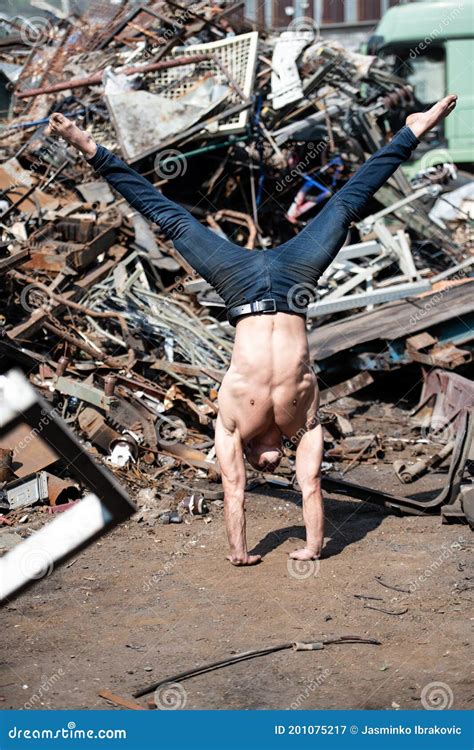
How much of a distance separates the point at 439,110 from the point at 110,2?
1067cm

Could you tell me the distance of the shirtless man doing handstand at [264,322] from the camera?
5.89m

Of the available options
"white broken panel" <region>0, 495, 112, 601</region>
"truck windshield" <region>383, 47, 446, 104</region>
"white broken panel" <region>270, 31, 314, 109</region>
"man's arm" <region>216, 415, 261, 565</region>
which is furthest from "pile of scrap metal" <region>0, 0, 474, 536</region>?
"white broken panel" <region>0, 495, 112, 601</region>

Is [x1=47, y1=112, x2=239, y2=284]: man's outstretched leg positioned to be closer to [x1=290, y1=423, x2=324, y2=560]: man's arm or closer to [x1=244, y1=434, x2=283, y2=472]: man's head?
[x1=244, y1=434, x2=283, y2=472]: man's head

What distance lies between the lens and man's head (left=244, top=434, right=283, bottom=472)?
609cm

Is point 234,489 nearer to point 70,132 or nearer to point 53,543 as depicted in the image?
point 70,132

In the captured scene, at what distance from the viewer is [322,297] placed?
11.1 meters

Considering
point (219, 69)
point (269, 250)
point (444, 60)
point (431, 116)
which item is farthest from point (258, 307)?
point (444, 60)

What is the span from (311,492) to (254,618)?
1.00 metres

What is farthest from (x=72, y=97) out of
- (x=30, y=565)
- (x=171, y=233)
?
(x=30, y=565)

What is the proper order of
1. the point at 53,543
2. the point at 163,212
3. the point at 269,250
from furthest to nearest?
1. the point at 163,212
2. the point at 269,250
3. the point at 53,543

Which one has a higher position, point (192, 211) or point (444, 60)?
point (192, 211)

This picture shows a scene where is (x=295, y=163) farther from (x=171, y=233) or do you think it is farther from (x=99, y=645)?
(x=99, y=645)

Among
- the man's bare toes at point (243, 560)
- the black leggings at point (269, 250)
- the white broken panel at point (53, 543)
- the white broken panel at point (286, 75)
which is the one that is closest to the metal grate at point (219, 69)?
the white broken panel at point (286, 75)

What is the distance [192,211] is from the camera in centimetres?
1202
